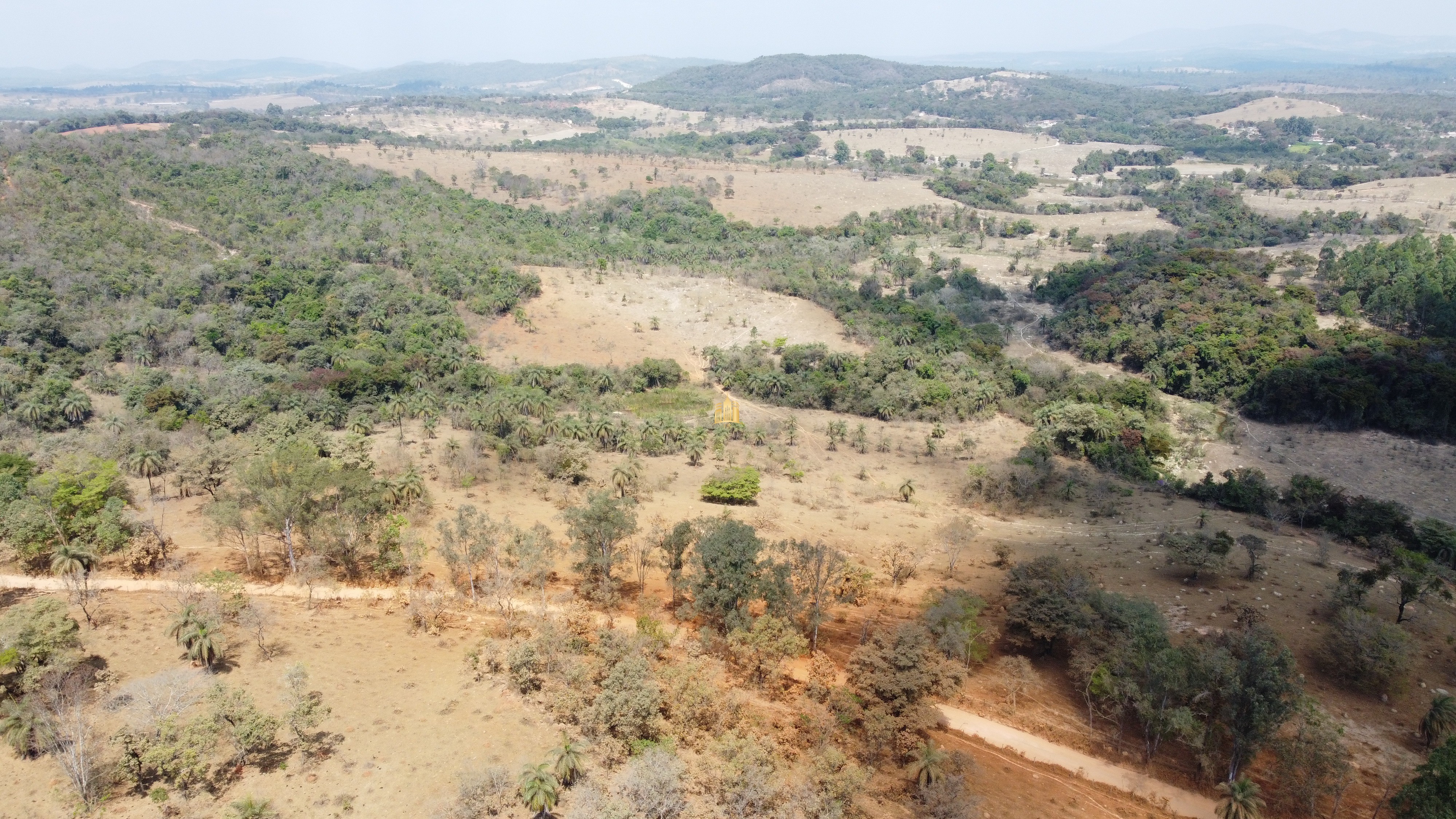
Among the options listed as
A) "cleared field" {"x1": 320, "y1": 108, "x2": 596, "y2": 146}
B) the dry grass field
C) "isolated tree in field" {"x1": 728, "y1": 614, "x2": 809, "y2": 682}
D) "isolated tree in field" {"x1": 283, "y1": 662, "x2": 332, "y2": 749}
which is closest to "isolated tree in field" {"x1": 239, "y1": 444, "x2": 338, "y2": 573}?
the dry grass field

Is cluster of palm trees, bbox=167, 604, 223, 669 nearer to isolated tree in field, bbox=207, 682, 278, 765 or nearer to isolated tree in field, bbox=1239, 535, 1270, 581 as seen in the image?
isolated tree in field, bbox=207, 682, 278, 765

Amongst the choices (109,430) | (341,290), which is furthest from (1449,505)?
(341,290)

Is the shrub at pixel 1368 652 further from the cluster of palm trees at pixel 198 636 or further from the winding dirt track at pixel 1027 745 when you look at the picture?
the cluster of palm trees at pixel 198 636

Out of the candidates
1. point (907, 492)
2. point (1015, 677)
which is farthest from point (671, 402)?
point (1015, 677)

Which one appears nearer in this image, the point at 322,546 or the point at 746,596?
the point at 746,596

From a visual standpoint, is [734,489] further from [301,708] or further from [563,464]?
[301,708]

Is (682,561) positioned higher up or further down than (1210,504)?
higher up

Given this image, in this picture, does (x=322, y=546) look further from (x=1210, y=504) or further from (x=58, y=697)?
(x=1210, y=504)

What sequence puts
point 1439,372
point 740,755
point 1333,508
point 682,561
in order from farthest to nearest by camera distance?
1. point 1439,372
2. point 1333,508
3. point 682,561
4. point 740,755
